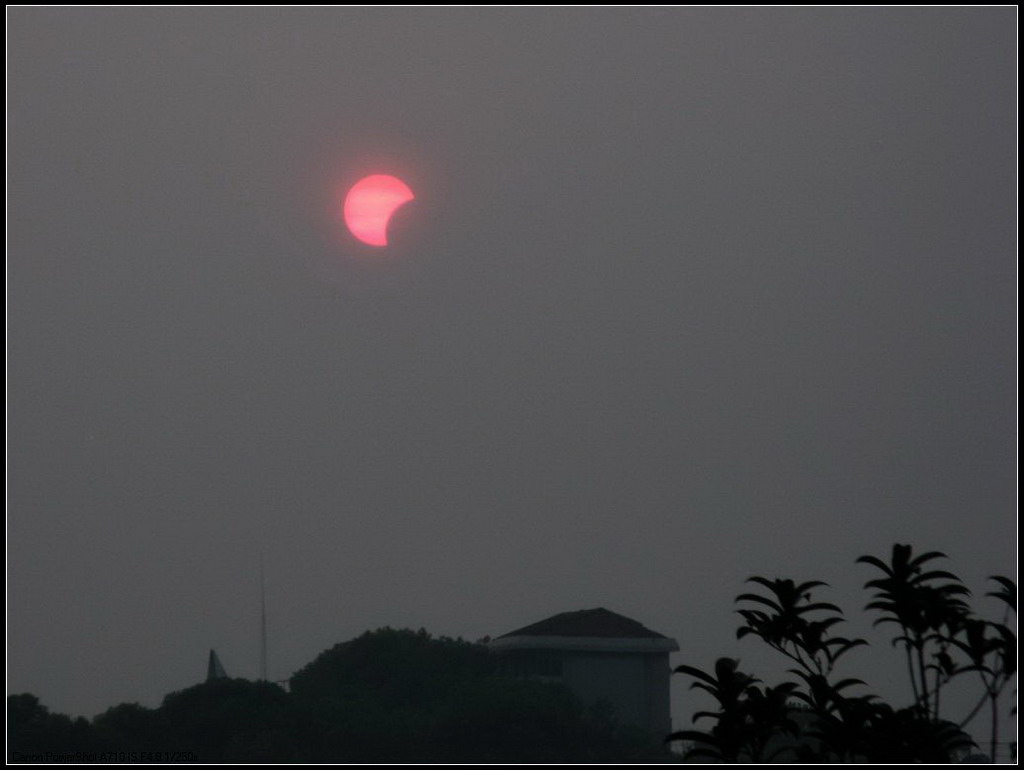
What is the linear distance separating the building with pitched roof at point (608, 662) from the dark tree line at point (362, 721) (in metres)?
4.15

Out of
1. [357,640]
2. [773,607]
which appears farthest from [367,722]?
[773,607]

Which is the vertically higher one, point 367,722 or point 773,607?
point 773,607

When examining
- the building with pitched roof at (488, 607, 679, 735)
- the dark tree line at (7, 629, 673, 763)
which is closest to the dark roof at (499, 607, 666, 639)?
the building with pitched roof at (488, 607, 679, 735)

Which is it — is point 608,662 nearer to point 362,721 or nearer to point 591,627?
point 591,627

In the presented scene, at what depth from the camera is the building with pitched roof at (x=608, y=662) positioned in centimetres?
10725

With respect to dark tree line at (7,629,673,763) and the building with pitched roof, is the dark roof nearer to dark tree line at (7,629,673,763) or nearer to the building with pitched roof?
the building with pitched roof

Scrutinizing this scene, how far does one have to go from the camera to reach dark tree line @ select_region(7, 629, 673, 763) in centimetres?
8212

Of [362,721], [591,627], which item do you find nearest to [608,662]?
[591,627]

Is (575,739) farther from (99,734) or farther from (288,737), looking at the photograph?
(99,734)

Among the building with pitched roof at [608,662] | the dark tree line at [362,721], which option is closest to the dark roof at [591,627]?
the building with pitched roof at [608,662]

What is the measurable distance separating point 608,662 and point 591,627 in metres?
3.33

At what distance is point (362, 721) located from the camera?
305ft

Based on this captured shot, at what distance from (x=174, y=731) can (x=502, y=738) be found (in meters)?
21.9

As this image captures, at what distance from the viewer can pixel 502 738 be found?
91.9 m
